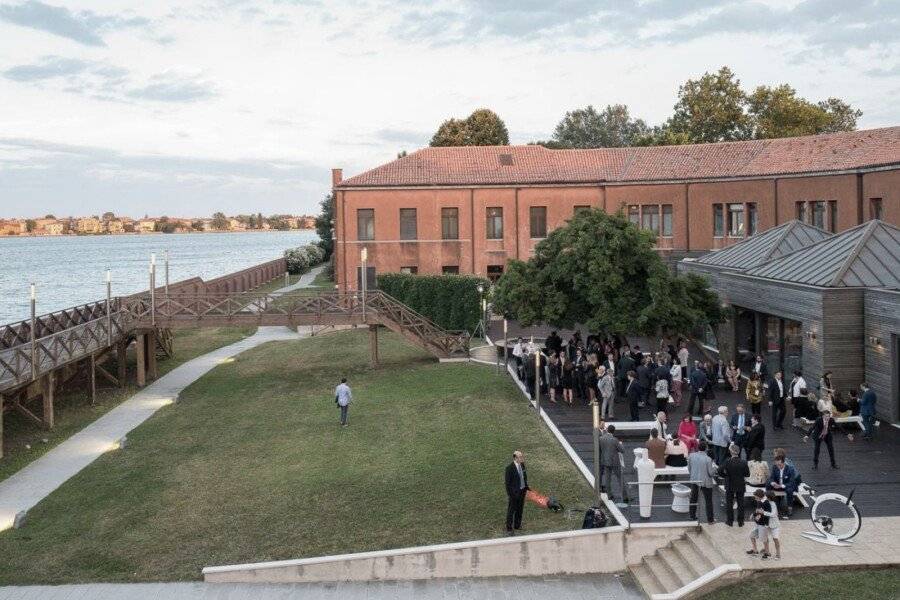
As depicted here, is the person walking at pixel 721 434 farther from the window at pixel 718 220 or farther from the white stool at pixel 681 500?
the window at pixel 718 220

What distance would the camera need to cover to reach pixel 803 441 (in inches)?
808

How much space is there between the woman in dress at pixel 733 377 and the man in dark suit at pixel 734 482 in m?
11.5

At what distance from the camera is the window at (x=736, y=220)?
44.1 metres

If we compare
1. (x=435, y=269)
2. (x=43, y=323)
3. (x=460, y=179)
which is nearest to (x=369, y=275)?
(x=435, y=269)

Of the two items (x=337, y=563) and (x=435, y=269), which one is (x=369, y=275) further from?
(x=337, y=563)

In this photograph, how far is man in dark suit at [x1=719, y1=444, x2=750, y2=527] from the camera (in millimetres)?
14891

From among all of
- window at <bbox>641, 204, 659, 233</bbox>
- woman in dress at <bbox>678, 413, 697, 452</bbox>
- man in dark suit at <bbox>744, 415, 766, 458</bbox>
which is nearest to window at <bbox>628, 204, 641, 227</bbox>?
window at <bbox>641, 204, 659, 233</bbox>

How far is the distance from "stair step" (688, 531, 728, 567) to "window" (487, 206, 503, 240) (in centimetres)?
Answer: 3458

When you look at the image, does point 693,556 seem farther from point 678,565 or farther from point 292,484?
point 292,484

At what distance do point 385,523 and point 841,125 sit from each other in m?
79.3

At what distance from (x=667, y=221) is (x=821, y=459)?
30.3 m

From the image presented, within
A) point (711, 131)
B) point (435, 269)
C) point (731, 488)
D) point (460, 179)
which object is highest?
point (711, 131)

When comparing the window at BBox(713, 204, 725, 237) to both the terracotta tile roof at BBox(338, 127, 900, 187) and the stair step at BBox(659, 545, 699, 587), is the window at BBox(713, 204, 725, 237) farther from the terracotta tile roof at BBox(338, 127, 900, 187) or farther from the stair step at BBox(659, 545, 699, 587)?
the stair step at BBox(659, 545, 699, 587)

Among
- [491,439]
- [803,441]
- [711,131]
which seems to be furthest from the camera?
Result: [711,131]
